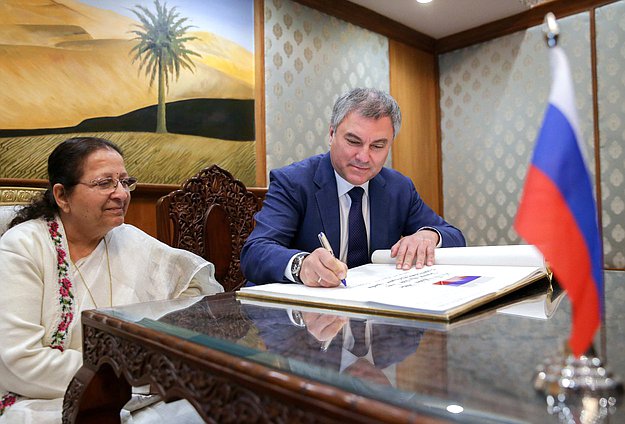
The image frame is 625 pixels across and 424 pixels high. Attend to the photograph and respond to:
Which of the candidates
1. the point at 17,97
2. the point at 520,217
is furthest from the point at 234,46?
the point at 520,217

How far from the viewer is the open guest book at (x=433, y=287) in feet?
3.17

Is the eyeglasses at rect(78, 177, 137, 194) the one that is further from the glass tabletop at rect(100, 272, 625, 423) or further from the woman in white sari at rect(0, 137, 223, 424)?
the glass tabletop at rect(100, 272, 625, 423)

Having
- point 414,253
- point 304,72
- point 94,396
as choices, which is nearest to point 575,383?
point 94,396

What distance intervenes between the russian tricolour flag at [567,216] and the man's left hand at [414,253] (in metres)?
1.02

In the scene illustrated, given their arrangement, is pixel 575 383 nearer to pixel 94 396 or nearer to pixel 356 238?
pixel 94 396

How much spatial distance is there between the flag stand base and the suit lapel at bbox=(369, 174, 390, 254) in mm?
1585

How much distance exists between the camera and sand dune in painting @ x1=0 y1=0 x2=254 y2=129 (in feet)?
9.86

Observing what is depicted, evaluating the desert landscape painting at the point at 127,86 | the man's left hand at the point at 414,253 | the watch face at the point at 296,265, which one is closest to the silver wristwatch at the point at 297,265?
the watch face at the point at 296,265

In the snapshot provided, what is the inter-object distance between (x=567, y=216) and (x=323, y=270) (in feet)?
2.65

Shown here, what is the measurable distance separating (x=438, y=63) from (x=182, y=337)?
5.86 meters

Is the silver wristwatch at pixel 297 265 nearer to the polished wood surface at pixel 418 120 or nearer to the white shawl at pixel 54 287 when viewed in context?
the white shawl at pixel 54 287

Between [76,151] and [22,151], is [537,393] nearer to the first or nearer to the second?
[76,151]

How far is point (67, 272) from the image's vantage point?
1703 millimetres

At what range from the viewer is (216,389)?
713 millimetres
